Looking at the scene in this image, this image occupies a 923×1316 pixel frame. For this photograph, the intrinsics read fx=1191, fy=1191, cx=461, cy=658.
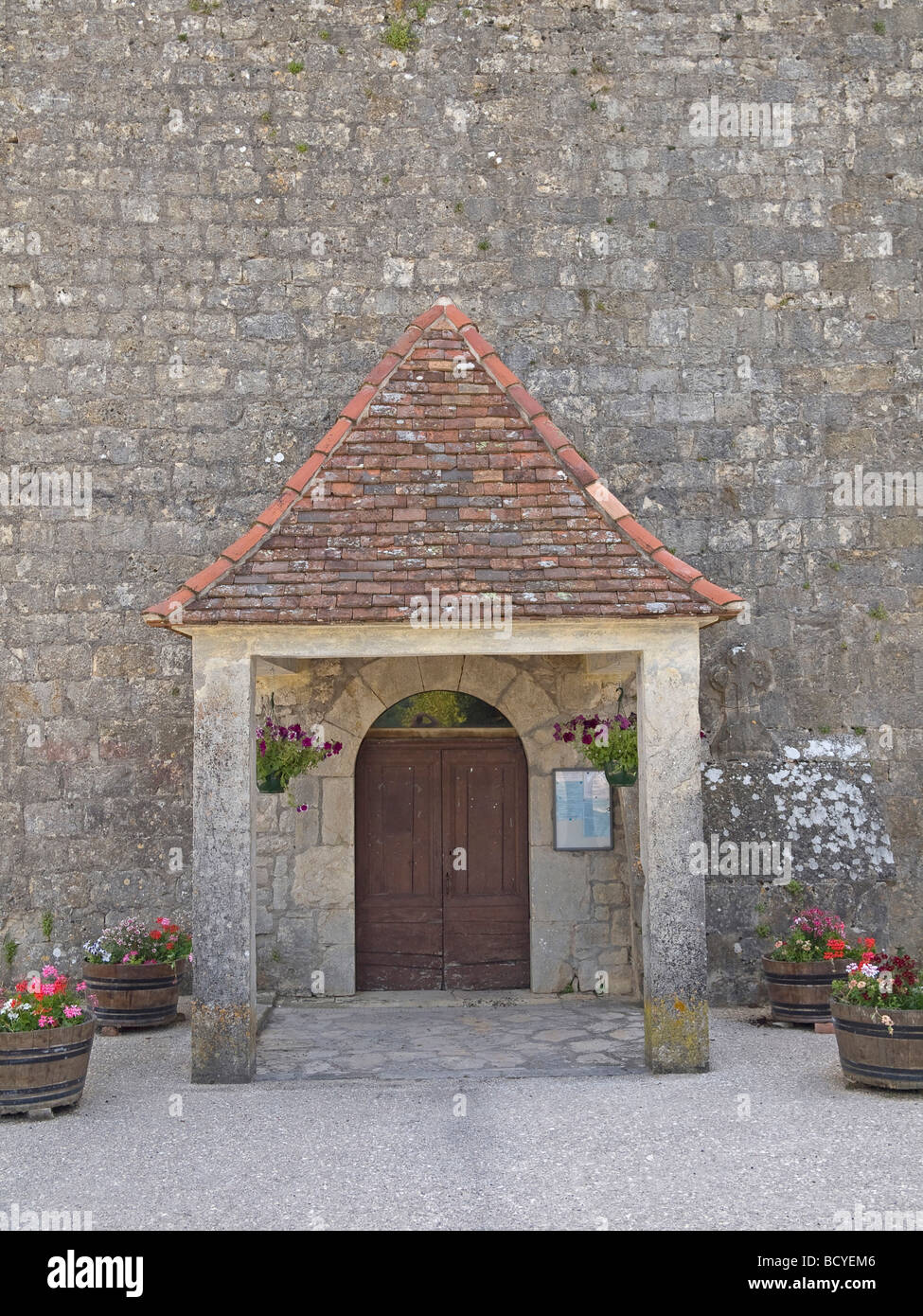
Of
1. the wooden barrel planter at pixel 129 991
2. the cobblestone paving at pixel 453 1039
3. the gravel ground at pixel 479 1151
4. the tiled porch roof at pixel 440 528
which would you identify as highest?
the tiled porch roof at pixel 440 528

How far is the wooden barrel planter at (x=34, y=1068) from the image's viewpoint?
564cm

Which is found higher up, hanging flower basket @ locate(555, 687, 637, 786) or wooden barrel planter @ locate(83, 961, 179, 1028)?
hanging flower basket @ locate(555, 687, 637, 786)

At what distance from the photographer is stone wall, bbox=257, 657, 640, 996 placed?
839cm

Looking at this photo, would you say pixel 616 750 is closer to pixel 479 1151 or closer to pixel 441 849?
pixel 441 849

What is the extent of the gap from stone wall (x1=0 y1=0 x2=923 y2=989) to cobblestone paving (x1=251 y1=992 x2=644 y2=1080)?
6.85 ft

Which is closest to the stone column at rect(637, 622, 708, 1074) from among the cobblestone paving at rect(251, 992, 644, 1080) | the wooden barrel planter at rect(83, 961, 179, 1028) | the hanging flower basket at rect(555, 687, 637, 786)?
the cobblestone paving at rect(251, 992, 644, 1080)

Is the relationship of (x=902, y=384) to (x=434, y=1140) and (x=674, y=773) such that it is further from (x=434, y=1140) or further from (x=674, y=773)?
(x=434, y=1140)

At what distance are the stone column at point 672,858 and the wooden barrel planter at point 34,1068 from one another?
2953 mm

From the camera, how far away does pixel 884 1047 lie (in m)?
5.76

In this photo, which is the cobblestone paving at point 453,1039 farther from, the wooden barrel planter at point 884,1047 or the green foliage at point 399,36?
the green foliage at point 399,36

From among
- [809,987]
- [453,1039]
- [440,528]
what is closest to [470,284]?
[440,528]

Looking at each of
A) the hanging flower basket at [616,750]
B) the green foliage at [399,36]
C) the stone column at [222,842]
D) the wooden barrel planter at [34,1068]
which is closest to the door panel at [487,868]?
the hanging flower basket at [616,750]

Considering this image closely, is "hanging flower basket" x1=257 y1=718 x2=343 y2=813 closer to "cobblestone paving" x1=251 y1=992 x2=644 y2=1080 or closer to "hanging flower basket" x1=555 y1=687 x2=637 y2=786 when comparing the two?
"cobblestone paving" x1=251 y1=992 x2=644 y2=1080

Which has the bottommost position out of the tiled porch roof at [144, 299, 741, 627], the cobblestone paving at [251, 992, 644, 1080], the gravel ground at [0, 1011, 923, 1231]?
the cobblestone paving at [251, 992, 644, 1080]
